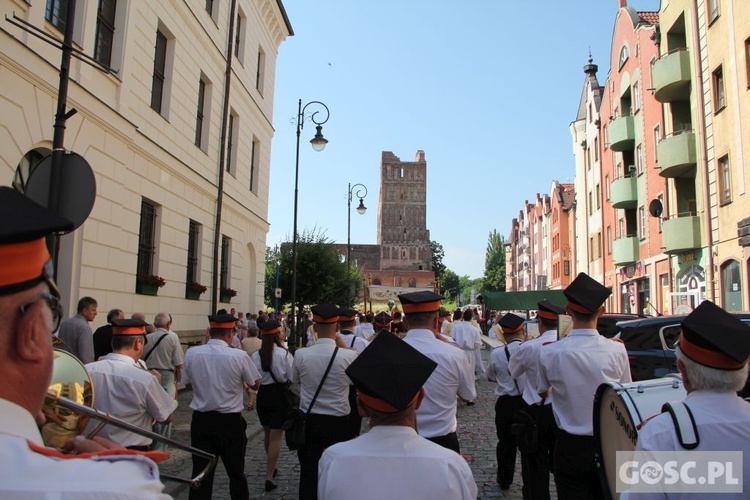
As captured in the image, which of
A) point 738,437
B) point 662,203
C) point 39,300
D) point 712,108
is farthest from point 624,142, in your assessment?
point 39,300

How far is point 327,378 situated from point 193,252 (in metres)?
12.2

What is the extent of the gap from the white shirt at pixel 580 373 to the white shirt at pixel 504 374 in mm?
2411

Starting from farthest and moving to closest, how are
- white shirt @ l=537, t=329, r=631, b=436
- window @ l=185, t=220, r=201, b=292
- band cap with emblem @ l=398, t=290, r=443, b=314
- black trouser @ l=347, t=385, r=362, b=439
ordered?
window @ l=185, t=220, r=201, b=292 < black trouser @ l=347, t=385, r=362, b=439 < band cap with emblem @ l=398, t=290, r=443, b=314 < white shirt @ l=537, t=329, r=631, b=436

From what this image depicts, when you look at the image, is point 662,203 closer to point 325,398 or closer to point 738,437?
point 325,398

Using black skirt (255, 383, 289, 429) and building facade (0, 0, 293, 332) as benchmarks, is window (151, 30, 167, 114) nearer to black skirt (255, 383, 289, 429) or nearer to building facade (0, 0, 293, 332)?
building facade (0, 0, 293, 332)

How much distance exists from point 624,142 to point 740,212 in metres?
12.1

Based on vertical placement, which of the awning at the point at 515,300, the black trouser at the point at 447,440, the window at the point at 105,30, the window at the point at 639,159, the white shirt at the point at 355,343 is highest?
the window at the point at 639,159

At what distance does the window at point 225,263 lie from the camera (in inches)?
781

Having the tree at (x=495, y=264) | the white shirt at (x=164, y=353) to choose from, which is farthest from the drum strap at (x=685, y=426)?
the tree at (x=495, y=264)

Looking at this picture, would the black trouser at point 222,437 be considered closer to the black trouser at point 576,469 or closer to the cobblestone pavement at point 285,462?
the cobblestone pavement at point 285,462

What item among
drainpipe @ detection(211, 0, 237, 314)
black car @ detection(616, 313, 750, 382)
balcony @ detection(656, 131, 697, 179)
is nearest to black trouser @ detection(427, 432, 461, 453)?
black car @ detection(616, 313, 750, 382)

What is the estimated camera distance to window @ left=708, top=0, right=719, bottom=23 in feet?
64.5

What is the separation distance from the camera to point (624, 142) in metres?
29.3

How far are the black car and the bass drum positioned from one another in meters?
5.57
